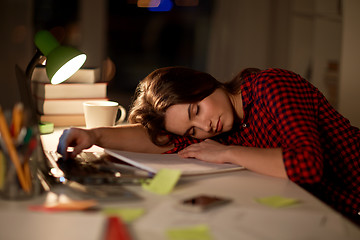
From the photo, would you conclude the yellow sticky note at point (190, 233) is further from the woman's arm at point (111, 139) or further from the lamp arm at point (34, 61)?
the lamp arm at point (34, 61)

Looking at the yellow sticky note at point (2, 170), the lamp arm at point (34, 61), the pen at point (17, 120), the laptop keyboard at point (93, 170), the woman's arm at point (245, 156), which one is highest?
the lamp arm at point (34, 61)

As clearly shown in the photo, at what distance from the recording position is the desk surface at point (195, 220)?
0.72 meters

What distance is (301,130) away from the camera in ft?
3.69

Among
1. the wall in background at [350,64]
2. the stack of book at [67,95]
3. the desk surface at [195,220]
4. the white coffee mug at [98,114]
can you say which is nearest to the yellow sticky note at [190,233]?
the desk surface at [195,220]

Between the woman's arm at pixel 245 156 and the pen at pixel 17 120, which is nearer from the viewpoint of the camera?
the pen at pixel 17 120

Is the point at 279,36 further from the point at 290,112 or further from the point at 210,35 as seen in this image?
the point at 290,112

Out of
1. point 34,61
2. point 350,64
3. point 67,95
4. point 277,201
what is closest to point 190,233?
point 277,201

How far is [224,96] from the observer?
4.56 ft

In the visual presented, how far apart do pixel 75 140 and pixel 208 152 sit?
14.4 inches

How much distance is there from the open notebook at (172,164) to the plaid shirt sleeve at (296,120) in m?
0.14

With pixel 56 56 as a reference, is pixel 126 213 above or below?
below

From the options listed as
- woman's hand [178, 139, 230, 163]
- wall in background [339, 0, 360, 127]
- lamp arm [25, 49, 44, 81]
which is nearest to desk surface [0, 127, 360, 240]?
woman's hand [178, 139, 230, 163]

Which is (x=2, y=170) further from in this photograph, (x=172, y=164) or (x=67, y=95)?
(x=67, y=95)

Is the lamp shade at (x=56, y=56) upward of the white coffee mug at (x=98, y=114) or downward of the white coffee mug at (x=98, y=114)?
upward
